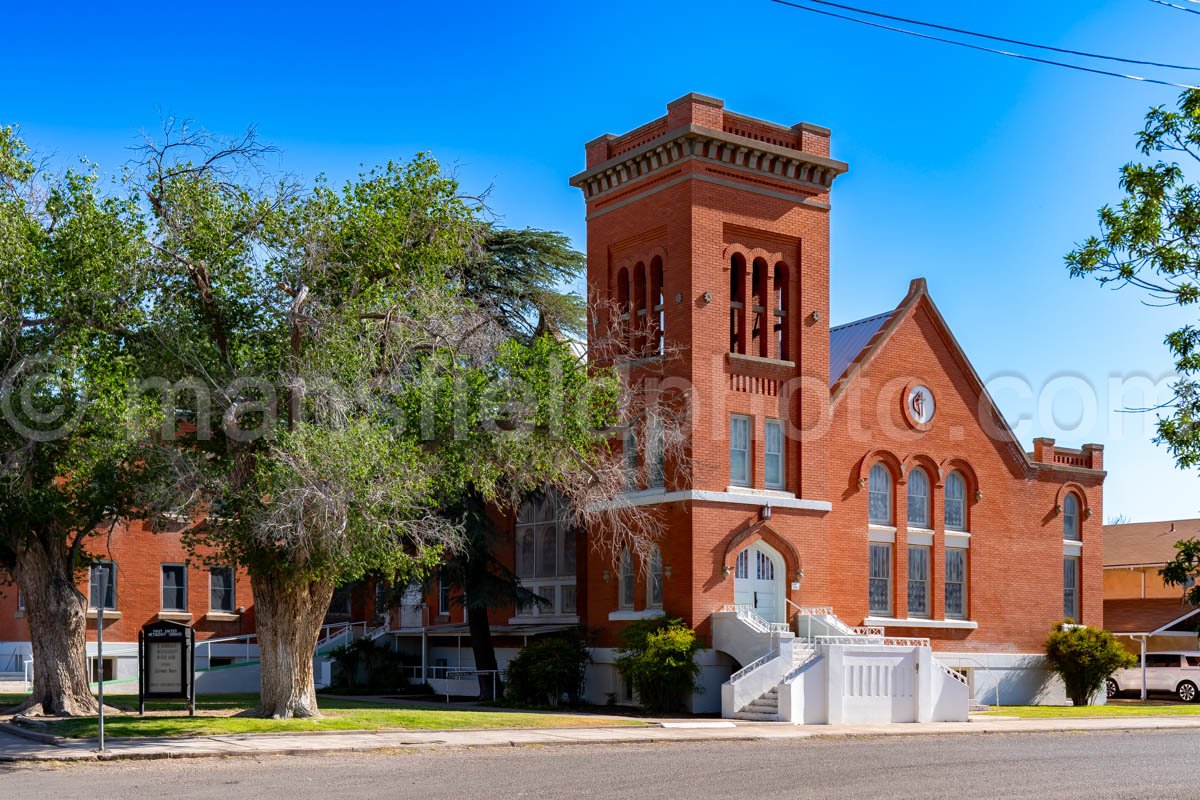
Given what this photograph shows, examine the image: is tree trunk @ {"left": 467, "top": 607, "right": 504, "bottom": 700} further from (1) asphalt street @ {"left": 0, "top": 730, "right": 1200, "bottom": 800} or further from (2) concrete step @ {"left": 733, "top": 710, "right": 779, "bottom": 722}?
(1) asphalt street @ {"left": 0, "top": 730, "right": 1200, "bottom": 800}

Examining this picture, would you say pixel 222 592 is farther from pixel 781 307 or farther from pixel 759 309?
pixel 781 307

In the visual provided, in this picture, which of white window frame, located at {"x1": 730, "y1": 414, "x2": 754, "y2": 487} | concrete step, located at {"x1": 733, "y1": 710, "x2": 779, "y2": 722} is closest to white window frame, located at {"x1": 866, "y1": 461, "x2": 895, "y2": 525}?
white window frame, located at {"x1": 730, "y1": 414, "x2": 754, "y2": 487}

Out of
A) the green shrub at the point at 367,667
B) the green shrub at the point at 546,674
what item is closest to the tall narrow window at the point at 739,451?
the green shrub at the point at 546,674

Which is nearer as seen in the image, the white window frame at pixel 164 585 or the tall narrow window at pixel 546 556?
the tall narrow window at pixel 546 556

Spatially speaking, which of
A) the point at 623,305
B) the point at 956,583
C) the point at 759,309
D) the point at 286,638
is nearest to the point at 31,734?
the point at 286,638

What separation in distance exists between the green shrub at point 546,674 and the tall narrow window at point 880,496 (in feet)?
31.2

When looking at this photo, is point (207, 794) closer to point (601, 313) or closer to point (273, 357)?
point (273, 357)

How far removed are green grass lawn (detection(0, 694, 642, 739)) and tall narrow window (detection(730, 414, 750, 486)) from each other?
314 inches

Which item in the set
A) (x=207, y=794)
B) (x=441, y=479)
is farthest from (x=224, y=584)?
(x=207, y=794)

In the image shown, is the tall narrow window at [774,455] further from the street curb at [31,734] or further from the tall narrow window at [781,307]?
the street curb at [31,734]

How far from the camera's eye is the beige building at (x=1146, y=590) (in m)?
48.2

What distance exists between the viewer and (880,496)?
38844 millimetres

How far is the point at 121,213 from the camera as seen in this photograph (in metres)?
23.0

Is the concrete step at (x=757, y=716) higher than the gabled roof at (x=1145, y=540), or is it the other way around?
the gabled roof at (x=1145, y=540)
